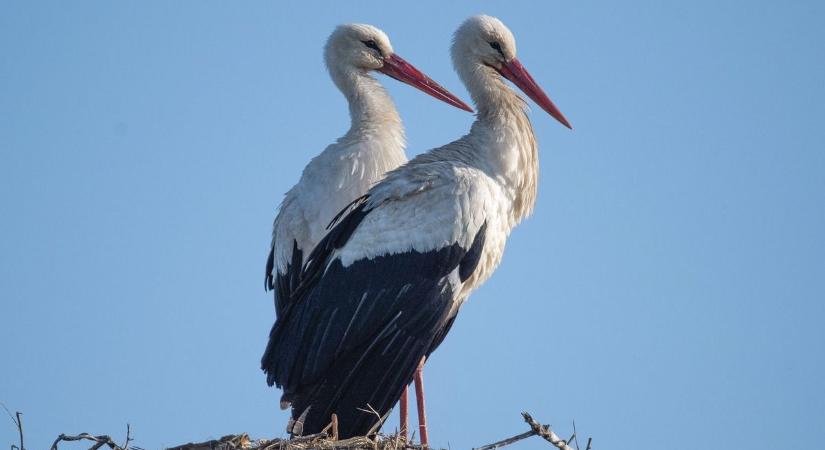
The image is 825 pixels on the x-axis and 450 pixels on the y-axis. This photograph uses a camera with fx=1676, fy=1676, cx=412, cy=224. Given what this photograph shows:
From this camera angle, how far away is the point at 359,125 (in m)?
10.5

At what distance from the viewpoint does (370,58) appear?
11164mm

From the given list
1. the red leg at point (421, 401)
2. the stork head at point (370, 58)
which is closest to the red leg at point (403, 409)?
the red leg at point (421, 401)

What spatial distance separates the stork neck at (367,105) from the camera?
1042cm

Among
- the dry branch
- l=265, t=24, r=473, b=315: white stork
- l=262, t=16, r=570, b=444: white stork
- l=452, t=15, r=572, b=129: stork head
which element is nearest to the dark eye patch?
l=452, t=15, r=572, b=129: stork head

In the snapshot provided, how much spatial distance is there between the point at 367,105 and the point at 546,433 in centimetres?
362

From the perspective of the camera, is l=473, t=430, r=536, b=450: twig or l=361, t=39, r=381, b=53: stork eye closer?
l=473, t=430, r=536, b=450: twig

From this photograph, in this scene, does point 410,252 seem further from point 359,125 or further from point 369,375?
point 359,125

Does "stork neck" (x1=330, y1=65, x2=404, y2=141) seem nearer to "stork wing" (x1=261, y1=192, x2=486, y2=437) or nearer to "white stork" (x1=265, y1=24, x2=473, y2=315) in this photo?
"white stork" (x1=265, y1=24, x2=473, y2=315)

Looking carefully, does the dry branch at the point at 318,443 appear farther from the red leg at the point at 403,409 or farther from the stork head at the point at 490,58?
the stork head at the point at 490,58

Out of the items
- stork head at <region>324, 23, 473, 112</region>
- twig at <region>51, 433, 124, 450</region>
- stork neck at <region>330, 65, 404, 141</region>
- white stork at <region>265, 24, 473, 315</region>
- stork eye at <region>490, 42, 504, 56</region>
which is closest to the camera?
twig at <region>51, 433, 124, 450</region>

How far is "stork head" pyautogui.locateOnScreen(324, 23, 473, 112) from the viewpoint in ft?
36.4

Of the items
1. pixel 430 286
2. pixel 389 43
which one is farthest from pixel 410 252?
pixel 389 43

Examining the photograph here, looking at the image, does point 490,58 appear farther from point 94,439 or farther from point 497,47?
point 94,439

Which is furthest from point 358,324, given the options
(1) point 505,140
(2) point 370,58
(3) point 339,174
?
(2) point 370,58
